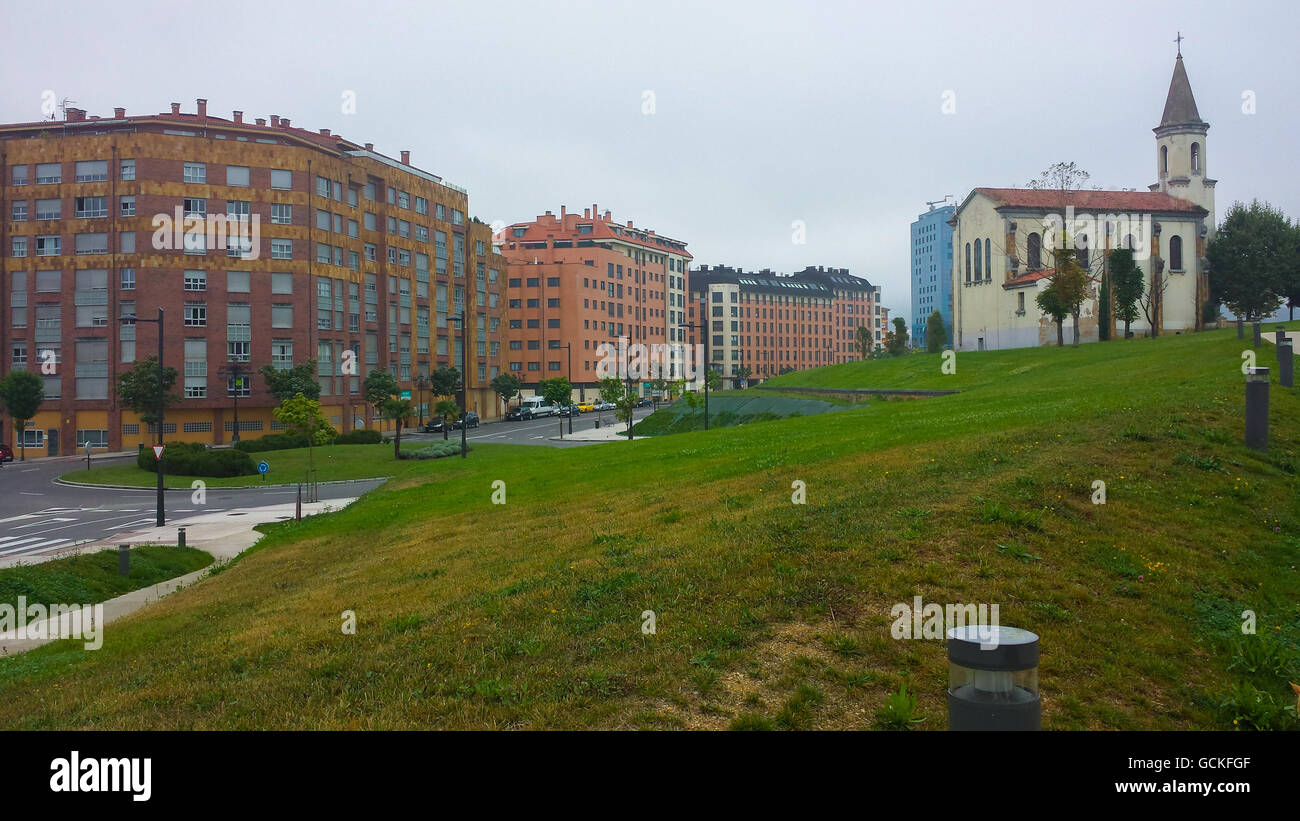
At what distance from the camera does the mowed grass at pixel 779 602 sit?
6641 mm

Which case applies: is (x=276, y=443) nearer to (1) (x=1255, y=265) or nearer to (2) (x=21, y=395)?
(2) (x=21, y=395)

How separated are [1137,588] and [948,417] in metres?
15.5

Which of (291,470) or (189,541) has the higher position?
(291,470)

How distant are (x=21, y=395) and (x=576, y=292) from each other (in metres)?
67.9

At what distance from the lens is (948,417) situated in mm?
23641

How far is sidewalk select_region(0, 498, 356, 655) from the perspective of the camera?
15953 mm

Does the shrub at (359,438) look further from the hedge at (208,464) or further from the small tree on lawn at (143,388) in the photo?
the hedge at (208,464)

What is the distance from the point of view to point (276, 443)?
55531 mm

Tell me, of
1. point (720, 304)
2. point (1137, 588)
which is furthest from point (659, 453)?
point (720, 304)

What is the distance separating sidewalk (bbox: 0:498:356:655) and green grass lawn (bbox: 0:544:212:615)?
52 cm

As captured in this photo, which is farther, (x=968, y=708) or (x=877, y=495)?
(x=877, y=495)

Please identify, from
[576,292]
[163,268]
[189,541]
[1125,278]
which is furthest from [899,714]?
[576,292]
